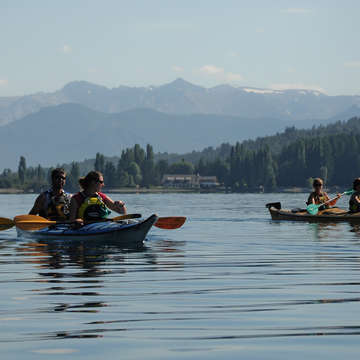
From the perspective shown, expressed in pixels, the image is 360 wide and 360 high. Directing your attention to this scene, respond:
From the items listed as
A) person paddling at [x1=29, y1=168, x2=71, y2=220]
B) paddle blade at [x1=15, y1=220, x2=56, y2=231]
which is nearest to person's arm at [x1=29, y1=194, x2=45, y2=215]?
person paddling at [x1=29, y1=168, x2=71, y2=220]

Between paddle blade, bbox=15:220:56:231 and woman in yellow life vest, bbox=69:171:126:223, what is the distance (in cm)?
130

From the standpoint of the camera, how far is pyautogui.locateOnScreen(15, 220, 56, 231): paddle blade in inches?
946

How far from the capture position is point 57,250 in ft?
73.9

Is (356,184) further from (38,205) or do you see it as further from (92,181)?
(92,181)

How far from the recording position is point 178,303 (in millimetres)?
11961

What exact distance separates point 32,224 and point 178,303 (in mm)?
12984

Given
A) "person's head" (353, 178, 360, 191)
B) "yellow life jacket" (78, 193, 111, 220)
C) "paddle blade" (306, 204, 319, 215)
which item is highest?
"person's head" (353, 178, 360, 191)

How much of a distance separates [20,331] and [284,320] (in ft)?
10.2

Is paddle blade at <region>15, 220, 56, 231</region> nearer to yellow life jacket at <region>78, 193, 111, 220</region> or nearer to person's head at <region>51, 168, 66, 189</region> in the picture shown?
person's head at <region>51, 168, 66, 189</region>

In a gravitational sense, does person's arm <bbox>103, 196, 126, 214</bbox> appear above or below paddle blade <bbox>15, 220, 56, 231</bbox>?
above

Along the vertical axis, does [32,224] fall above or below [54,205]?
below

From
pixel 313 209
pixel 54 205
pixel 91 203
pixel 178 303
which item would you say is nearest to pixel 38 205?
pixel 54 205

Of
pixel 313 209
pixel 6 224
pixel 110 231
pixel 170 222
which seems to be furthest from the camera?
pixel 313 209

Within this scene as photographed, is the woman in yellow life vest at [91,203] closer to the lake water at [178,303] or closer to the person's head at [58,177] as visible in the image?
the person's head at [58,177]
